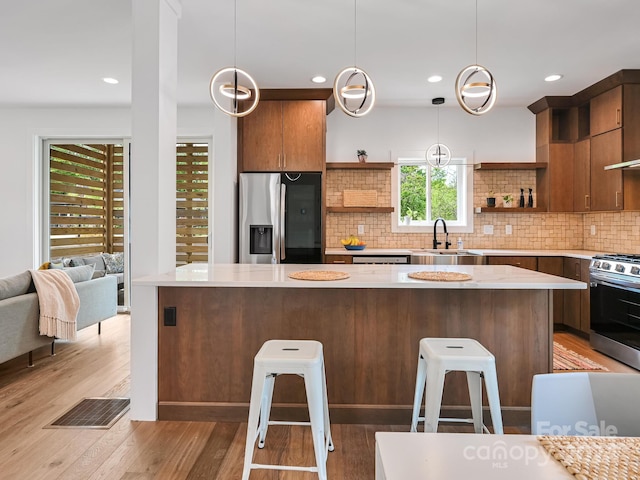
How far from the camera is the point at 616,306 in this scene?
3750 millimetres

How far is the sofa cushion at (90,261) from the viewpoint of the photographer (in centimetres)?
535

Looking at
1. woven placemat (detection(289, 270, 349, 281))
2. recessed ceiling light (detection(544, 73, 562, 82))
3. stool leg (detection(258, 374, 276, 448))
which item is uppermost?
recessed ceiling light (detection(544, 73, 562, 82))

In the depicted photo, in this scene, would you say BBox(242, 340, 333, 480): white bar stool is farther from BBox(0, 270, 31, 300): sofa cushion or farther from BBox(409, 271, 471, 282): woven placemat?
BBox(0, 270, 31, 300): sofa cushion

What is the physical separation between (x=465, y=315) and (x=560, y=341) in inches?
97.8

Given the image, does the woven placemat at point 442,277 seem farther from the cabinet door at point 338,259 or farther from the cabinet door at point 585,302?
the cabinet door at point 585,302

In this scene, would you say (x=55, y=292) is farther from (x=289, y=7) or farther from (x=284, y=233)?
(x=289, y=7)

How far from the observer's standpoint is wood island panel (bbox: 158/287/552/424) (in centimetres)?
251

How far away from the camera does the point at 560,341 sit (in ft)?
14.3


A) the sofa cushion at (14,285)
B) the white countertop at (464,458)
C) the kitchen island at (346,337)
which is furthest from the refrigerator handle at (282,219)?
the white countertop at (464,458)

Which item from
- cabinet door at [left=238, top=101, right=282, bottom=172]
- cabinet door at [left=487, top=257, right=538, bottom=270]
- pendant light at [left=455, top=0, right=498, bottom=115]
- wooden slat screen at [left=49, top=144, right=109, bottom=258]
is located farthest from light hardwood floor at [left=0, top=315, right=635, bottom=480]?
wooden slat screen at [left=49, top=144, right=109, bottom=258]

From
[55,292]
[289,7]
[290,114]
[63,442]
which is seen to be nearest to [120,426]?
[63,442]

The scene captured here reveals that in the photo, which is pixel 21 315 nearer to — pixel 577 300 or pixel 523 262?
pixel 523 262

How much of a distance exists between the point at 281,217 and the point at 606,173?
3.43 m

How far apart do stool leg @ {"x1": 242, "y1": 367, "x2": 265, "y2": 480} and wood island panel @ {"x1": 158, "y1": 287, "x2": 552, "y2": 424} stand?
0.72 meters
